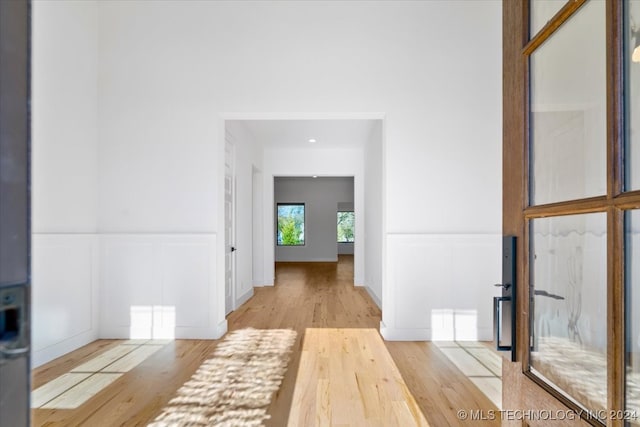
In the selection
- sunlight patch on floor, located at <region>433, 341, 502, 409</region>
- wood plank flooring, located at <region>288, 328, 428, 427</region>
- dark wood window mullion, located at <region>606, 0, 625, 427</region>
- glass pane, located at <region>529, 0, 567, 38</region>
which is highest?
glass pane, located at <region>529, 0, 567, 38</region>

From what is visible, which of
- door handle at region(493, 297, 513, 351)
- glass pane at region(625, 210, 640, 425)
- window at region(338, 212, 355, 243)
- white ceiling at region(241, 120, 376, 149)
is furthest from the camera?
window at region(338, 212, 355, 243)

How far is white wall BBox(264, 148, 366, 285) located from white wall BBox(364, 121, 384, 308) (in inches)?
8.0

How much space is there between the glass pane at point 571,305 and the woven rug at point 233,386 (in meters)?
1.70

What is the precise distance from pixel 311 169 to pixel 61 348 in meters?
4.85

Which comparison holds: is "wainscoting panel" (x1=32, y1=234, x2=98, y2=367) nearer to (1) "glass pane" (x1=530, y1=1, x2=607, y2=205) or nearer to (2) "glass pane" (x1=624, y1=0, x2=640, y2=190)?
(1) "glass pane" (x1=530, y1=1, x2=607, y2=205)

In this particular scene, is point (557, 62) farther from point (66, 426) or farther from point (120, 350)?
point (120, 350)

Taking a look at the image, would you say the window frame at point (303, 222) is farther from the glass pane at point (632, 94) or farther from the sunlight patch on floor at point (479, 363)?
the glass pane at point (632, 94)

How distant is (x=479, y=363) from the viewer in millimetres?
2887

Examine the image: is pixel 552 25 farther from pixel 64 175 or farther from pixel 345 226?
pixel 345 226

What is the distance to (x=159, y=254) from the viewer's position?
11.5ft

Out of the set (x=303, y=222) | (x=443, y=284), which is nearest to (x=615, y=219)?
(x=443, y=284)

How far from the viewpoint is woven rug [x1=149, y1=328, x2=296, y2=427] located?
2043mm

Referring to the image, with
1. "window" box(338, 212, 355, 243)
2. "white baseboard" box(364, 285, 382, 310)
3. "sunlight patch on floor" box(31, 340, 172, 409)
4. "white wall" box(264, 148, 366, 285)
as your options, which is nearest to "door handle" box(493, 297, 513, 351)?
"sunlight patch on floor" box(31, 340, 172, 409)

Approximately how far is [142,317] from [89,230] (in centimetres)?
97
